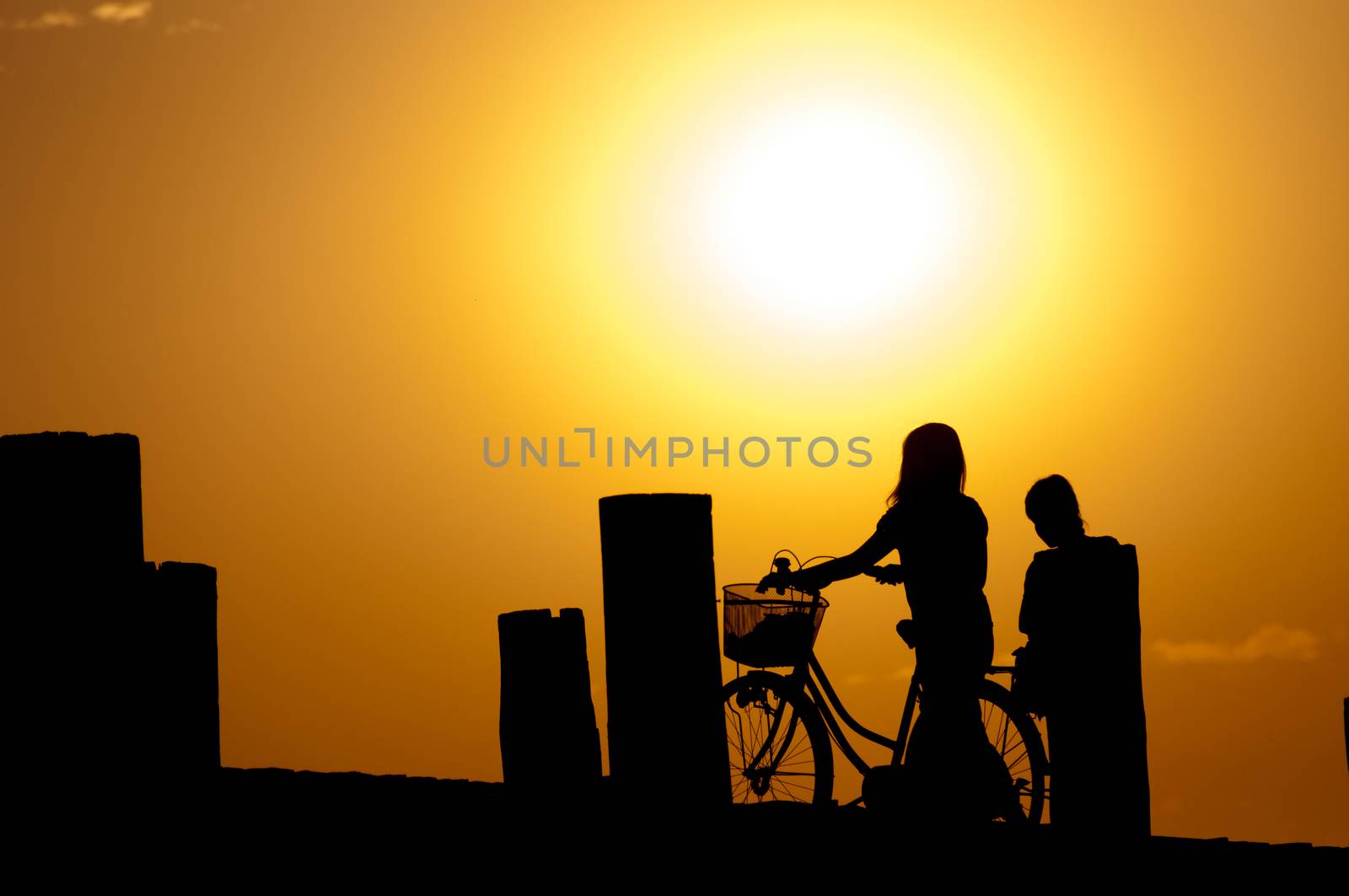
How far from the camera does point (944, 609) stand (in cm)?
810

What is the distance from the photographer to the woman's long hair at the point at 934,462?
807cm

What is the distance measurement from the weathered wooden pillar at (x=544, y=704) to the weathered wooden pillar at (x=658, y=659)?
1.15 m

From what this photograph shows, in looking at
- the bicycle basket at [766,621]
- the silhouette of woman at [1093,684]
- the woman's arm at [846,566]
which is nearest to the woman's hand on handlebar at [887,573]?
the woman's arm at [846,566]

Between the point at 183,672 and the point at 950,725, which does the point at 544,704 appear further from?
the point at 950,725

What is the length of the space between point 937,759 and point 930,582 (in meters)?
0.90

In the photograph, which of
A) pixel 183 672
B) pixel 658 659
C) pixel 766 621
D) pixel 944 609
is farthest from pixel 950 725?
pixel 183 672

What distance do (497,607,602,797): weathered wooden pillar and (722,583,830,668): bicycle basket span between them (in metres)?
1.16

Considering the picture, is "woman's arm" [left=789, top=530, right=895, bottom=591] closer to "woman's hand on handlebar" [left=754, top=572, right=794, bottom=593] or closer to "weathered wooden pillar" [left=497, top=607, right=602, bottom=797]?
"woman's hand on handlebar" [left=754, top=572, right=794, bottom=593]

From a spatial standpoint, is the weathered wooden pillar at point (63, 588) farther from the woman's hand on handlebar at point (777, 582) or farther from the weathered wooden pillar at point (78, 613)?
the woman's hand on handlebar at point (777, 582)

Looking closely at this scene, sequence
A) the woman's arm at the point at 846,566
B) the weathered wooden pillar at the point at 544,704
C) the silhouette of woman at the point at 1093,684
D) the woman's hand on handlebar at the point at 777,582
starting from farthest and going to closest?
the woman's hand on handlebar at the point at 777,582 < the woman's arm at the point at 846,566 < the weathered wooden pillar at the point at 544,704 < the silhouette of woman at the point at 1093,684

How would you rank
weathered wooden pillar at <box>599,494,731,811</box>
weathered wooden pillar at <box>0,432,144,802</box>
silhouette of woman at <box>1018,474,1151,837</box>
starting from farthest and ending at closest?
weathered wooden pillar at <box>599,494,731,811</box>
silhouette of woman at <box>1018,474,1151,837</box>
weathered wooden pillar at <box>0,432,144,802</box>

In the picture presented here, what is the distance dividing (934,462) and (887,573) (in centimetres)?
81

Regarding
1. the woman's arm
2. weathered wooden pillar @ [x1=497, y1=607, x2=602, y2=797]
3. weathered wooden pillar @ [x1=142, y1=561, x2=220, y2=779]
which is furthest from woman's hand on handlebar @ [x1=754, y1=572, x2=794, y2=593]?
weathered wooden pillar @ [x1=142, y1=561, x2=220, y2=779]

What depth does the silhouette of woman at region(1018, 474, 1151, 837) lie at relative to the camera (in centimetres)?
625
